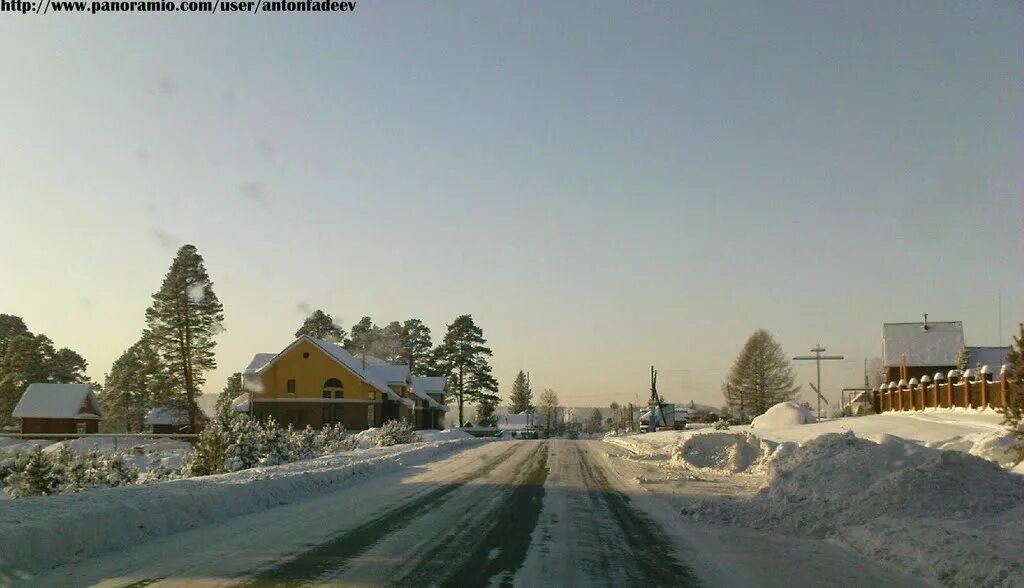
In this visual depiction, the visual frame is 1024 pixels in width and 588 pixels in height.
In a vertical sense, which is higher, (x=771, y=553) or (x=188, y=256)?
(x=188, y=256)

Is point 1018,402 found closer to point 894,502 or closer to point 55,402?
point 894,502

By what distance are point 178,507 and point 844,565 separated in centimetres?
979

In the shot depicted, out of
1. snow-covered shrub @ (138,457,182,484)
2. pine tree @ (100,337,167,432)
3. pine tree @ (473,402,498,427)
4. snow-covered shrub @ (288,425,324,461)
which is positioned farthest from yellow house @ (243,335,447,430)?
snow-covered shrub @ (138,457,182,484)

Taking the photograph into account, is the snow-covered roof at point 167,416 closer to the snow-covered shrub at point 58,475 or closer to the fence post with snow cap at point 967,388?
the snow-covered shrub at point 58,475

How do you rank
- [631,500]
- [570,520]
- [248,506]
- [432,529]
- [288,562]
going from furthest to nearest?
[631,500], [248,506], [570,520], [432,529], [288,562]

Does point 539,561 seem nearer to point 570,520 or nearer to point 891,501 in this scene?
point 570,520

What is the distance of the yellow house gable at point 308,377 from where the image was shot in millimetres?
68875

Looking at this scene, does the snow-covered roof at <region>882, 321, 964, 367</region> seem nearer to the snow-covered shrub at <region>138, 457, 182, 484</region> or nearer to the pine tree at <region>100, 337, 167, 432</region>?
the snow-covered shrub at <region>138, 457, 182, 484</region>

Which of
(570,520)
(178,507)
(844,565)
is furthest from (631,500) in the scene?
(178,507)

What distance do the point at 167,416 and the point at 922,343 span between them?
6498cm

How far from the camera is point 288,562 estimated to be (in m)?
9.48

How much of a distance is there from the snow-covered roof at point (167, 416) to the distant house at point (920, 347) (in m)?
54.9

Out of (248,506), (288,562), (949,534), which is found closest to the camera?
(288,562)

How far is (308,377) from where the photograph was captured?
69.0 m
